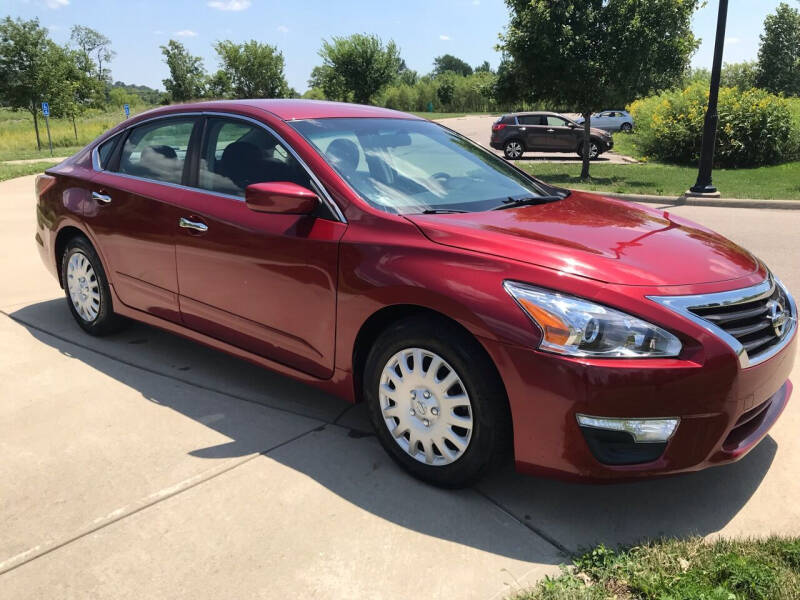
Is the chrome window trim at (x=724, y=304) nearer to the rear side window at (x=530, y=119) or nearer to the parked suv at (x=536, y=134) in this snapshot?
the parked suv at (x=536, y=134)

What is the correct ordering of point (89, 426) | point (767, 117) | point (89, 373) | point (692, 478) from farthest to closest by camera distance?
1. point (767, 117)
2. point (89, 373)
3. point (89, 426)
4. point (692, 478)

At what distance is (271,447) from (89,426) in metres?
1.02

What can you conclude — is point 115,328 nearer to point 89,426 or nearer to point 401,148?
point 89,426

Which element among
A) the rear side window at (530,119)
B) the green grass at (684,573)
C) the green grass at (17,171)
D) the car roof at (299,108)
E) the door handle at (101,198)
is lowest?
the green grass at (684,573)

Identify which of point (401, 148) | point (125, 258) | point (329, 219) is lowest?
point (125, 258)

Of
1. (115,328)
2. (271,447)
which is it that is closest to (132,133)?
(115,328)

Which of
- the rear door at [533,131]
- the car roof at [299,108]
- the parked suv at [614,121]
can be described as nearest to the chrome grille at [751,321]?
the car roof at [299,108]

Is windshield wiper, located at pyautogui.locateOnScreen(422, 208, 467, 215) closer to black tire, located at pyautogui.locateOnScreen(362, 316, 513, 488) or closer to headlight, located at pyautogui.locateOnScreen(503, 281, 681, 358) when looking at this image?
black tire, located at pyautogui.locateOnScreen(362, 316, 513, 488)

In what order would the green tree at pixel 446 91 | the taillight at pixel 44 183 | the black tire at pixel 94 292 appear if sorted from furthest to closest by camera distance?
the green tree at pixel 446 91, the taillight at pixel 44 183, the black tire at pixel 94 292

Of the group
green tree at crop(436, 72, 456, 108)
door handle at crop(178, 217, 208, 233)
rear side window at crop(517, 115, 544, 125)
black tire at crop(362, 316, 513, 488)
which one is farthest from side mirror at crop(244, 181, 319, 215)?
green tree at crop(436, 72, 456, 108)

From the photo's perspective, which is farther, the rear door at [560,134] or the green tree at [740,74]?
the green tree at [740,74]

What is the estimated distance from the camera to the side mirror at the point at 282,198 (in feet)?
10.1

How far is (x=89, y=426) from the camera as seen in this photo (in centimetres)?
353

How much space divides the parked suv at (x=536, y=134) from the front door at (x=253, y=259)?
66.9 feet
